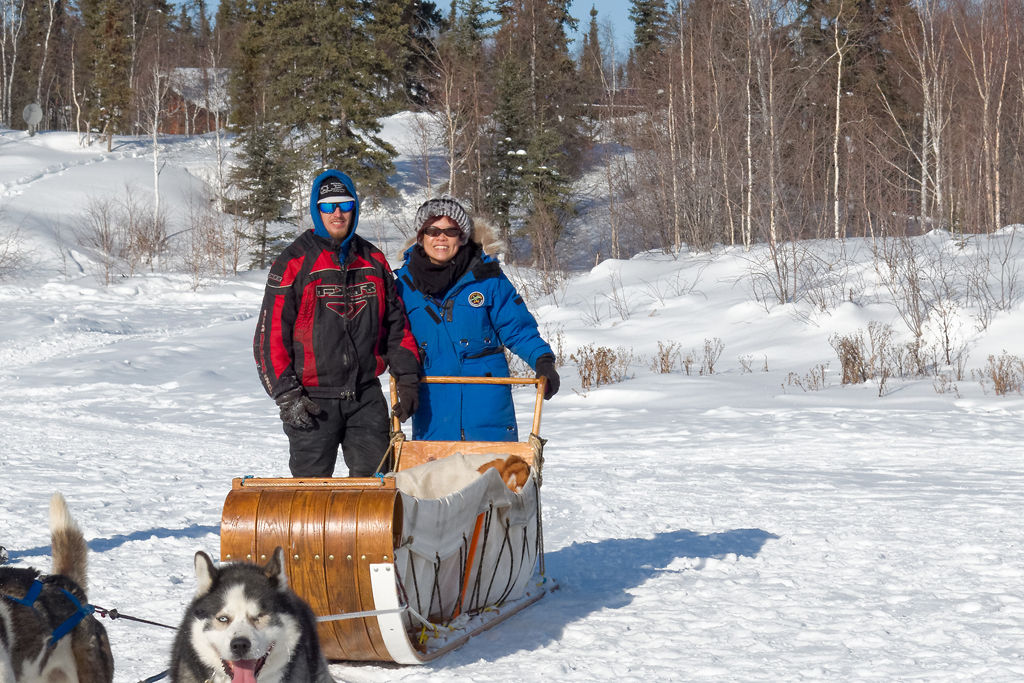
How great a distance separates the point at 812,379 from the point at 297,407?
363 inches

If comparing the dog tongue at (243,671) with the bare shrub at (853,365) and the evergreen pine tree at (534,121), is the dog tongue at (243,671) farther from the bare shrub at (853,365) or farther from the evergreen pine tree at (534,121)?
the evergreen pine tree at (534,121)

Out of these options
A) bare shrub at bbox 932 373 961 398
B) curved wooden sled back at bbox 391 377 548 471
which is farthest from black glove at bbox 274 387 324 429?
bare shrub at bbox 932 373 961 398

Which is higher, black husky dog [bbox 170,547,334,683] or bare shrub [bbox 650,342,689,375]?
bare shrub [bbox 650,342,689,375]

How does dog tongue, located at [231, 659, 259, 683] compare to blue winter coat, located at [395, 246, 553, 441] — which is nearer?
dog tongue, located at [231, 659, 259, 683]

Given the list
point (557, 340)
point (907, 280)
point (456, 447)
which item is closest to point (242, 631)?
point (456, 447)

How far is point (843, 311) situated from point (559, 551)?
10.4 m

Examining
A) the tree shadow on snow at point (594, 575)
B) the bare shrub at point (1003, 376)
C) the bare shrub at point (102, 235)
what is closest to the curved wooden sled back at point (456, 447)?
the tree shadow on snow at point (594, 575)

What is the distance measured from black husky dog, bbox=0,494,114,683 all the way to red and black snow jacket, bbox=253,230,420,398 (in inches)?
44.9

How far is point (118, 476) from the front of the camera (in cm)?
656

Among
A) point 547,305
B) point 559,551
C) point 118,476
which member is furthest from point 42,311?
point 559,551

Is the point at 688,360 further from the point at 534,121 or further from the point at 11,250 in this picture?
the point at 534,121

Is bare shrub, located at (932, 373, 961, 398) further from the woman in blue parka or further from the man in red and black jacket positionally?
the man in red and black jacket

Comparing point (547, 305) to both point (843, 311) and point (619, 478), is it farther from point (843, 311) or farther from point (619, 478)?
point (619, 478)

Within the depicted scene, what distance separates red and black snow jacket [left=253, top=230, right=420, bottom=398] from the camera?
12.0 ft
